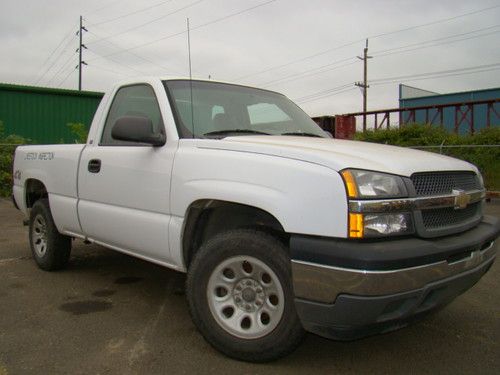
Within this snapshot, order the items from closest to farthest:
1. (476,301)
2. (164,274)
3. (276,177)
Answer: (276,177)
(476,301)
(164,274)

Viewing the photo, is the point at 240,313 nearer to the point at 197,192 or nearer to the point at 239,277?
the point at 239,277

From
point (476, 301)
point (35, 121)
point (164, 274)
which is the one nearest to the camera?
point (476, 301)

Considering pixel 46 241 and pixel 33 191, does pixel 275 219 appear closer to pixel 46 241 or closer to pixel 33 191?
pixel 46 241

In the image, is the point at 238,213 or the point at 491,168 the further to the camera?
the point at 491,168

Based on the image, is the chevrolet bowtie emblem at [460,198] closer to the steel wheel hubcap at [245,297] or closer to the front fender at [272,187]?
the front fender at [272,187]

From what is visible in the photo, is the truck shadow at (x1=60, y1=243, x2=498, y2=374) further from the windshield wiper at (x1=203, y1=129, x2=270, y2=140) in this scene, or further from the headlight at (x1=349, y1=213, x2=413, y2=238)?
the windshield wiper at (x1=203, y1=129, x2=270, y2=140)

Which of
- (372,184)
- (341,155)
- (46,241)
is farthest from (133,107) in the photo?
(372,184)

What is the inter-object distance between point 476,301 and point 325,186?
8.46 feet

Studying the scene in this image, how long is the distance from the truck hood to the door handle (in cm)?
128

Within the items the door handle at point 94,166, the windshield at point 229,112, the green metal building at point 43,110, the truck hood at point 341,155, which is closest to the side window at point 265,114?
the windshield at point 229,112

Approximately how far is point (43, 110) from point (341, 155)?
16.7 meters

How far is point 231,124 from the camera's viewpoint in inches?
152

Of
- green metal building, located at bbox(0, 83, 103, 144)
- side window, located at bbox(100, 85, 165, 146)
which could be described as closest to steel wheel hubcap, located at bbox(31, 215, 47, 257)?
side window, located at bbox(100, 85, 165, 146)

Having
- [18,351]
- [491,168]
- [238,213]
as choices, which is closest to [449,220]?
[238,213]
